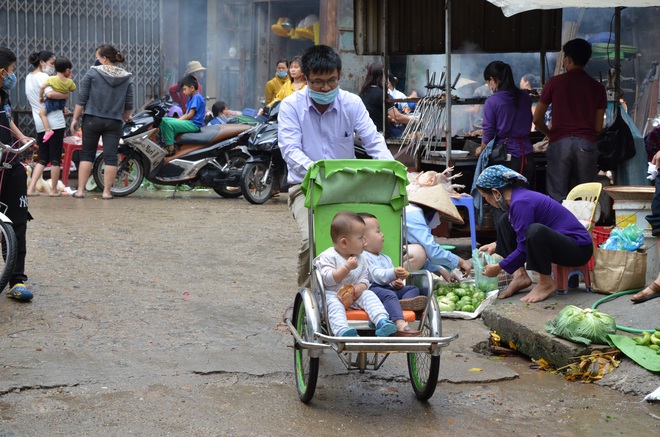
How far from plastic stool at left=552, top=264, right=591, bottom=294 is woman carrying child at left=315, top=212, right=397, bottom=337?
2.41 m

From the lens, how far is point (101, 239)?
927 cm

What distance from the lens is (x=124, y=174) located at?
13023 millimetres

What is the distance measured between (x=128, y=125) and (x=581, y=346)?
8.54 m

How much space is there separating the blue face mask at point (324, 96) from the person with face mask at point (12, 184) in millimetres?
2320

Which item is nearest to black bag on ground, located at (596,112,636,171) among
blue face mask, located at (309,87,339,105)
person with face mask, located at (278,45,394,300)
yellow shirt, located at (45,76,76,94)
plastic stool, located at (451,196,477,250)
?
A: plastic stool, located at (451,196,477,250)

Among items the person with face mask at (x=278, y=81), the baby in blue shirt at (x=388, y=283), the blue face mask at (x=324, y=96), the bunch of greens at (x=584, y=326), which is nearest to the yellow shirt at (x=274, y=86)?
the person with face mask at (x=278, y=81)

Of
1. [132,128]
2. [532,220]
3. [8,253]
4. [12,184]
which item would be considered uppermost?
[132,128]

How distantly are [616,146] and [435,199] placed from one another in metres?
2.63

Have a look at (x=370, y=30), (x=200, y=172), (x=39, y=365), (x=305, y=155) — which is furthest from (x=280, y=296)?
(x=200, y=172)

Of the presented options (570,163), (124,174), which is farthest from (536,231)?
(124,174)

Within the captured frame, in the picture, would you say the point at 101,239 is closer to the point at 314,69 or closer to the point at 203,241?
the point at 203,241

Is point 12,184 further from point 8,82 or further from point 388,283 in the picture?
point 388,283

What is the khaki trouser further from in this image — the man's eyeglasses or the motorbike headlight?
the motorbike headlight

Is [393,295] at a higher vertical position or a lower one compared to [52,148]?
lower
